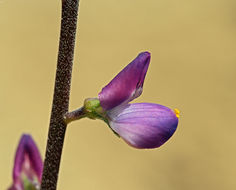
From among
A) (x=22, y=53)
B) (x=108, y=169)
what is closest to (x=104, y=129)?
(x=108, y=169)

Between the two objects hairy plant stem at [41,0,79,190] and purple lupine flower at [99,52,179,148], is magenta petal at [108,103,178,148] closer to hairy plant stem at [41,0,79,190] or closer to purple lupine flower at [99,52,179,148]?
purple lupine flower at [99,52,179,148]

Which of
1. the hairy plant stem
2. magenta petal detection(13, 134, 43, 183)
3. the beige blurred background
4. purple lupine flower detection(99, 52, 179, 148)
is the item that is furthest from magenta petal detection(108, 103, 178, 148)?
the beige blurred background

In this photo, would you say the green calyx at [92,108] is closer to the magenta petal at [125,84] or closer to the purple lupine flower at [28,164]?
the magenta petal at [125,84]

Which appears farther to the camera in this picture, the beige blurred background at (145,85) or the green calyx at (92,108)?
the beige blurred background at (145,85)

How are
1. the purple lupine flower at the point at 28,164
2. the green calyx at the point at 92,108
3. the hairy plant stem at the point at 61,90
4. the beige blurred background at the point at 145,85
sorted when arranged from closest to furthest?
the hairy plant stem at the point at 61,90 < the green calyx at the point at 92,108 < the purple lupine flower at the point at 28,164 < the beige blurred background at the point at 145,85

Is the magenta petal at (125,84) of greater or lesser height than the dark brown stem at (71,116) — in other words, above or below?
above

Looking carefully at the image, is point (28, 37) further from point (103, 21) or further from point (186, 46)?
point (186, 46)

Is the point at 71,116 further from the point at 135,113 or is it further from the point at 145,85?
the point at 145,85

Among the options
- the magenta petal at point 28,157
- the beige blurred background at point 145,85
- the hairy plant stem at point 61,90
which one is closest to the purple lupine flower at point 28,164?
the magenta petal at point 28,157
